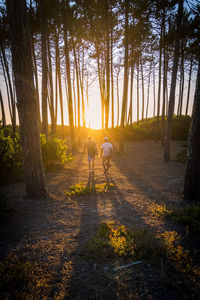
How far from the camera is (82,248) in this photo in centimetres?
263

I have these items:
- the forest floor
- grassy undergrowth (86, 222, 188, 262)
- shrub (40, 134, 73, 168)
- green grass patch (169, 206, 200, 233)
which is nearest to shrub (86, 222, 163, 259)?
grassy undergrowth (86, 222, 188, 262)

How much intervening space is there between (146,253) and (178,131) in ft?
59.9

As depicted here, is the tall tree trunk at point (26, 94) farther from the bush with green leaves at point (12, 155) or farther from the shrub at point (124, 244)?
the shrub at point (124, 244)

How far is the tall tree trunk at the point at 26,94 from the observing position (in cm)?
398

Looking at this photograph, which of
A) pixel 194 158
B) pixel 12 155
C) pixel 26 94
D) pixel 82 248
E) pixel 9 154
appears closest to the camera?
pixel 82 248

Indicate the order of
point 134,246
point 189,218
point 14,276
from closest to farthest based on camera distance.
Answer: point 14,276 < point 134,246 < point 189,218

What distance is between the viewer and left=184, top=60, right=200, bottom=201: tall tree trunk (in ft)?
14.3

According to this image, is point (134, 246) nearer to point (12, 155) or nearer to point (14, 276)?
point (14, 276)

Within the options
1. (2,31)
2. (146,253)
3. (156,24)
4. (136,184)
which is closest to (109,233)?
(146,253)

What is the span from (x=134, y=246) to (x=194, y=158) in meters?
3.35

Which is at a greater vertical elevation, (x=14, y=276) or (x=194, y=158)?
(x=194, y=158)

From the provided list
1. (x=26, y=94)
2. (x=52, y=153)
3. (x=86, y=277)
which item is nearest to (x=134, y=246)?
(x=86, y=277)

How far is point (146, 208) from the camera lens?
4.29 metres

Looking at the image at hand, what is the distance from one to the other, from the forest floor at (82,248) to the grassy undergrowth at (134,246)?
10 centimetres
